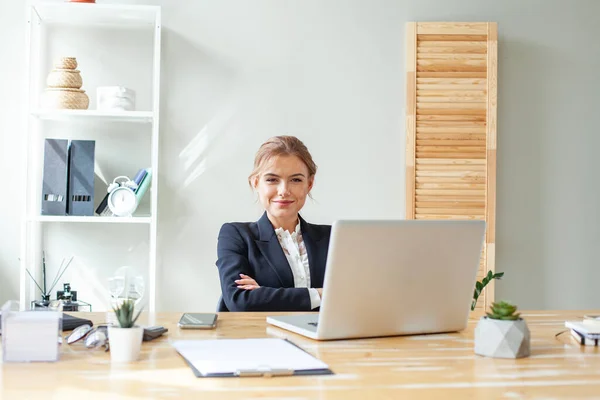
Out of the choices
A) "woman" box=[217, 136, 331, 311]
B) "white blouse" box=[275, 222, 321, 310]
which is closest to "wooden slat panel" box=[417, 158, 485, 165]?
"woman" box=[217, 136, 331, 311]

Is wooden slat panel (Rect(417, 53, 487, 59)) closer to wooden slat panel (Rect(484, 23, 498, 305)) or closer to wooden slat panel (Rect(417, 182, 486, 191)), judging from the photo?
wooden slat panel (Rect(484, 23, 498, 305))

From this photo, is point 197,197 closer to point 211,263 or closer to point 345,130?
point 211,263

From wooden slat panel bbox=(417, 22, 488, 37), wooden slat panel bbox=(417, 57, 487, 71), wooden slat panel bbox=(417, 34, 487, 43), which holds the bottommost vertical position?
wooden slat panel bbox=(417, 57, 487, 71)

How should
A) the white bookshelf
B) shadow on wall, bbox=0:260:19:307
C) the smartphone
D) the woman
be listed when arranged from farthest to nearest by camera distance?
shadow on wall, bbox=0:260:19:307 → the white bookshelf → the woman → the smartphone

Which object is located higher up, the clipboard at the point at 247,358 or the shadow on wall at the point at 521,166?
the shadow on wall at the point at 521,166

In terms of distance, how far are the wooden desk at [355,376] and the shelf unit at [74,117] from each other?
190 cm

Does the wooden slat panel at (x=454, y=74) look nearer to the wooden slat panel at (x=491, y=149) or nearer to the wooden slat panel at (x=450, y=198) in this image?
the wooden slat panel at (x=491, y=149)

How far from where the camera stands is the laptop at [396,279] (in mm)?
1706

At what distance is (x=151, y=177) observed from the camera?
144 inches

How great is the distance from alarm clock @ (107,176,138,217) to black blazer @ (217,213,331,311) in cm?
98

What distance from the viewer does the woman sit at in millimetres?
2635

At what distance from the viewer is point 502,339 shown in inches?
62.8

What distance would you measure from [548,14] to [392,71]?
0.91 metres

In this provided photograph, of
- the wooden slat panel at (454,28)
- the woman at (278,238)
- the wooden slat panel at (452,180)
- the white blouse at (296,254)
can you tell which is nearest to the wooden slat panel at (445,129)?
the wooden slat panel at (452,180)
